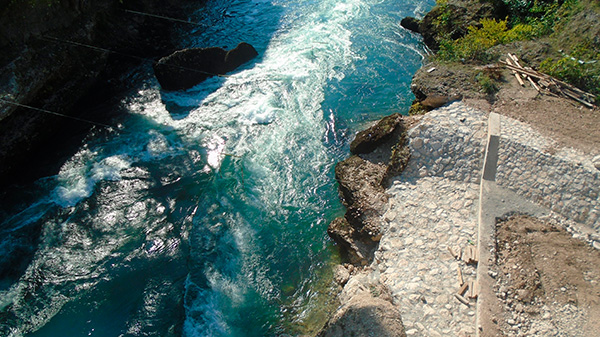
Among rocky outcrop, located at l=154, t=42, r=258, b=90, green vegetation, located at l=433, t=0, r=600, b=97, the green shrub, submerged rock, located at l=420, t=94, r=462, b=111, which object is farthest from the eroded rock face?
rocky outcrop, located at l=154, t=42, r=258, b=90

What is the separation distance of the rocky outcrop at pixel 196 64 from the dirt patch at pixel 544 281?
39.9 feet

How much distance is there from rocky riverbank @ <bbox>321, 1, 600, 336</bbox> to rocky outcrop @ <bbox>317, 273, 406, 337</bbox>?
0.05 meters

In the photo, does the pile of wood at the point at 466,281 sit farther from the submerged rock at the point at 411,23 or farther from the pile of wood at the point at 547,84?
the submerged rock at the point at 411,23

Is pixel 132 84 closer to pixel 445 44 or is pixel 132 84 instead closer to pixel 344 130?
pixel 344 130

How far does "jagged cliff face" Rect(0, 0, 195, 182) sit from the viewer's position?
35.4 ft

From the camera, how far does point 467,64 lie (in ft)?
39.4

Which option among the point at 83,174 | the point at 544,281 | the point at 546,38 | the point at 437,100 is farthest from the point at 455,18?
the point at 83,174

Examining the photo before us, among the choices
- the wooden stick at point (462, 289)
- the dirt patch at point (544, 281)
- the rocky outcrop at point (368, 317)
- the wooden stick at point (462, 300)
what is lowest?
the rocky outcrop at point (368, 317)

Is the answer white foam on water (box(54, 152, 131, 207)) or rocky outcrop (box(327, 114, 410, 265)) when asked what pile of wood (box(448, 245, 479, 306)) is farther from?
white foam on water (box(54, 152, 131, 207))

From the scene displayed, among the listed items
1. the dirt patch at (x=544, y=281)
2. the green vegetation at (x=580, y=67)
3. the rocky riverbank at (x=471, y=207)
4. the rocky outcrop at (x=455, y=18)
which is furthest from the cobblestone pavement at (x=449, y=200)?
the rocky outcrop at (x=455, y=18)

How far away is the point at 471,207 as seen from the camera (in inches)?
316

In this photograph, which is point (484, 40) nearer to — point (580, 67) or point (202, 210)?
point (580, 67)

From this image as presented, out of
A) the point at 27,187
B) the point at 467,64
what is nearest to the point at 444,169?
the point at 467,64

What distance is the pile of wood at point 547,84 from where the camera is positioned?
957 centimetres
